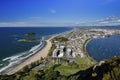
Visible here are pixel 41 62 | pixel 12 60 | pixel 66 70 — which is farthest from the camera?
pixel 12 60

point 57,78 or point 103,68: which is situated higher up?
point 103,68

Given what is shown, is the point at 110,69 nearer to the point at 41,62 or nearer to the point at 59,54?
the point at 41,62

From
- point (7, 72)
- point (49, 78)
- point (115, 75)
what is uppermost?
point (115, 75)

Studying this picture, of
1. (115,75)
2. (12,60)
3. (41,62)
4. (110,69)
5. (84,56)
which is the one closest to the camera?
(115,75)

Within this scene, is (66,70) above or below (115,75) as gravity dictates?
below

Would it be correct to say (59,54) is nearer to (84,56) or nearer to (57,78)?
(84,56)

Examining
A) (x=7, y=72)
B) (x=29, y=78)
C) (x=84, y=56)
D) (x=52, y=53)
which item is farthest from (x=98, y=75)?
(x=52, y=53)

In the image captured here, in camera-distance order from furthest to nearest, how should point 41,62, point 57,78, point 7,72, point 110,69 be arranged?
point 41,62 → point 7,72 → point 57,78 → point 110,69

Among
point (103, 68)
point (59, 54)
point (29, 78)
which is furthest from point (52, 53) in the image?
point (103, 68)

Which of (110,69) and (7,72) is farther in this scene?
(7,72)
